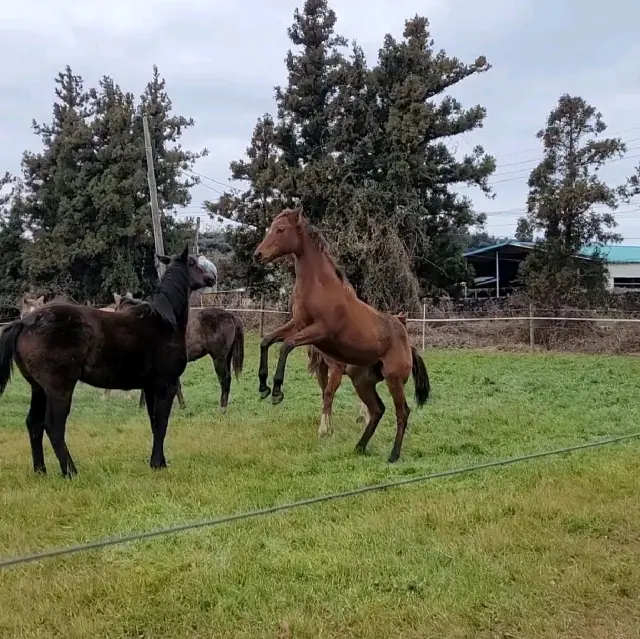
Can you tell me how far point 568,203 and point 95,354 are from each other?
1927 cm

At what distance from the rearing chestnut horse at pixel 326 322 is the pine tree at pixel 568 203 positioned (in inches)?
621

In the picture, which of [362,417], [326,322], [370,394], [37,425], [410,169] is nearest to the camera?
[37,425]

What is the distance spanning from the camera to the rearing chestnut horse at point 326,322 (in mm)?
6695

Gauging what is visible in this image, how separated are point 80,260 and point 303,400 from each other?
76.7ft

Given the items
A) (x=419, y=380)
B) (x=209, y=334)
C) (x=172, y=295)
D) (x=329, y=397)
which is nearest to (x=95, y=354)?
(x=172, y=295)

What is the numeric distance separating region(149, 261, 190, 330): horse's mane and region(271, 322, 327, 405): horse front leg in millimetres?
1265

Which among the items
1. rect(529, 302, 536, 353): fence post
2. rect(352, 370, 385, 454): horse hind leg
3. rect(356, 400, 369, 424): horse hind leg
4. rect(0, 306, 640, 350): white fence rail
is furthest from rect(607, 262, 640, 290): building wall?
rect(352, 370, 385, 454): horse hind leg

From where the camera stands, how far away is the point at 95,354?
6.46m

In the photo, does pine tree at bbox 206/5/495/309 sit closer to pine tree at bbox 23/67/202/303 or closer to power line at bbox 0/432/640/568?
pine tree at bbox 23/67/202/303

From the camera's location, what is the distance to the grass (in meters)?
3.32

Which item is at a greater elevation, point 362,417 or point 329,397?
point 329,397

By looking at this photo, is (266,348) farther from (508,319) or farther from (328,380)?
(508,319)

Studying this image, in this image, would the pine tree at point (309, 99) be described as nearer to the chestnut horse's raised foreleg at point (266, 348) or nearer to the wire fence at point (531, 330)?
the wire fence at point (531, 330)

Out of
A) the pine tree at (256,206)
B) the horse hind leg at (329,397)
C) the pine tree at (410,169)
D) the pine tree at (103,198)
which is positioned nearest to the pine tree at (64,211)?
the pine tree at (103,198)
